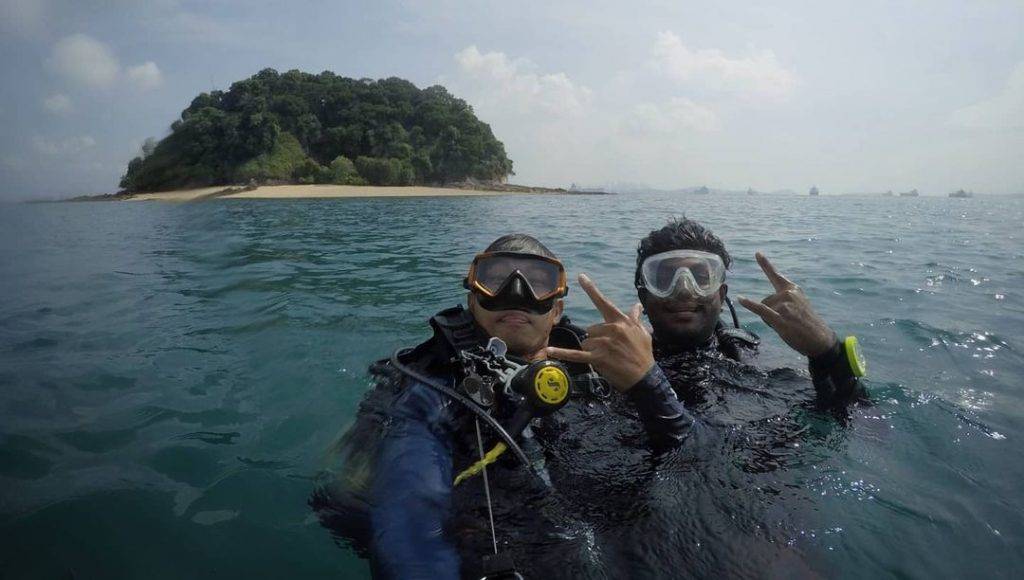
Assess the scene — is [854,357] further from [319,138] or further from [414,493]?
[319,138]

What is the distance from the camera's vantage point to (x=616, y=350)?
2.34 m

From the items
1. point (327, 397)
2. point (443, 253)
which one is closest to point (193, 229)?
point (443, 253)

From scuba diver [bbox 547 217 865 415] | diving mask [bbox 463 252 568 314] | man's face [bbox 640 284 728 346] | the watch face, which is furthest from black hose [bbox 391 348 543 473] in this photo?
the watch face

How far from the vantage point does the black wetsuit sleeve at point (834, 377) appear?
318 centimetres

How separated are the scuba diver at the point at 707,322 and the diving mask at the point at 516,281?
2.31ft

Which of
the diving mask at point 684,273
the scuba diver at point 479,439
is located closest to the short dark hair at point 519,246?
the scuba diver at point 479,439

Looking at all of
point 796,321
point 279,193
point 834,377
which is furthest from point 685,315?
point 279,193

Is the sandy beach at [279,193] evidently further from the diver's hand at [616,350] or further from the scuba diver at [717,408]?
the diver's hand at [616,350]

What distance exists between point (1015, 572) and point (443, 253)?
33.9 ft

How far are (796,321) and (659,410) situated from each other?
1.29 m

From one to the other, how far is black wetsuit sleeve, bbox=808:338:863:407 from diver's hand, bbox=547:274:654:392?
4.98ft

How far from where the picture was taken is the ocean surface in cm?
254

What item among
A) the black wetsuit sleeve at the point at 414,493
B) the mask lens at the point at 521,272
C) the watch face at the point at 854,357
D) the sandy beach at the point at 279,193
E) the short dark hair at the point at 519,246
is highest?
the sandy beach at the point at 279,193

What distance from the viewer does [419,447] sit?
2164 millimetres
